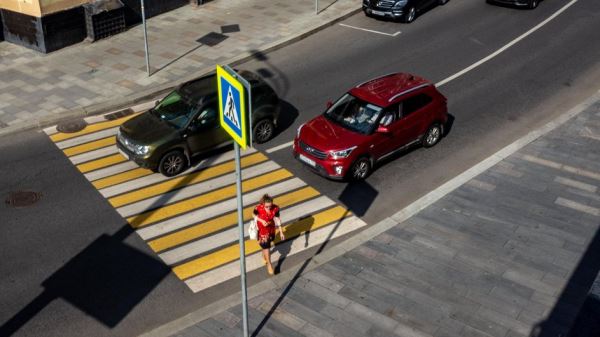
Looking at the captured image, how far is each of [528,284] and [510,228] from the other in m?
1.98

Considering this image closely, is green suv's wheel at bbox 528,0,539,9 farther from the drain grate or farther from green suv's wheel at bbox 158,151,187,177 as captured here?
green suv's wheel at bbox 158,151,187,177

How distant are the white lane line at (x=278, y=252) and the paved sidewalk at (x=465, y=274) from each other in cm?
81

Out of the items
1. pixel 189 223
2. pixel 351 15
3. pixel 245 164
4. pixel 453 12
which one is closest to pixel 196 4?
pixel 351 15

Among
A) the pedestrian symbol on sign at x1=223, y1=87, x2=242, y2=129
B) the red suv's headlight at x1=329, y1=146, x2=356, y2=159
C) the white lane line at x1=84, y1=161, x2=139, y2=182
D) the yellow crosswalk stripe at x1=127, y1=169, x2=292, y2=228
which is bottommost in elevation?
the yellow crosswalk stripe at x1=127, y1=169, x2=292, y2=228

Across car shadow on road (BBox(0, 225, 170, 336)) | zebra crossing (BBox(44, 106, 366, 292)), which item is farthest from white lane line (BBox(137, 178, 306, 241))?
car shadow on road (BBox(0, 225, 170, 336))

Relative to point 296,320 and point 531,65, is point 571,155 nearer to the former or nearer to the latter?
point 531,65

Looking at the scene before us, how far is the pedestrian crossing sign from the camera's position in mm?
8172

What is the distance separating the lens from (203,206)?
1503cm

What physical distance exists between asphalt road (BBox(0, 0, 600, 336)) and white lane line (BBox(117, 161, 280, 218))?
1.33ft

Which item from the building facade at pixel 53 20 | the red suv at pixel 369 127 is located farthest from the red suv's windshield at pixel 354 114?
the building facade at pixel 53 20

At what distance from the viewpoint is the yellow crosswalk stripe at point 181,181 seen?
49.8 feet

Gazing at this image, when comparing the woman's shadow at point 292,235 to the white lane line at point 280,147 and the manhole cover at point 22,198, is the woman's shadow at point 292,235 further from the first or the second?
the manhole cover at point 22,198

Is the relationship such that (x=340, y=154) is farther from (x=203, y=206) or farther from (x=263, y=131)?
(x=203, y=206)

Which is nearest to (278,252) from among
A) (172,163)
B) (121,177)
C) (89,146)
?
(172,163)
